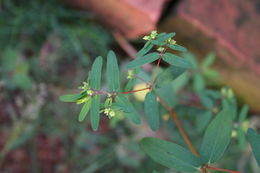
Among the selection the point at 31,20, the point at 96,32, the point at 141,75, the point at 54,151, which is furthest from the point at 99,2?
the point at 54,151

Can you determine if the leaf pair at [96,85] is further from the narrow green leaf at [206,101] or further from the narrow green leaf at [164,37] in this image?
the narrow green leaf at [206,101]

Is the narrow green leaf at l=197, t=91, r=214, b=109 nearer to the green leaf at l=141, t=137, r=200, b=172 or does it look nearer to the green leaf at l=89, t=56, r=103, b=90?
the green leaf at l=141, t=137, r=200, b=172

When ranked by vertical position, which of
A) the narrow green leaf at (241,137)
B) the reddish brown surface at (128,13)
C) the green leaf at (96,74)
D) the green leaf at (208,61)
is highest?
the reddish brown surface at (128,13)

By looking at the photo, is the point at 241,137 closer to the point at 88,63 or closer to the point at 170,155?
the point at 170,155

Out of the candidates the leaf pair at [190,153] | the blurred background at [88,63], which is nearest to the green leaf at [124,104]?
the leaf pair at [190,153]

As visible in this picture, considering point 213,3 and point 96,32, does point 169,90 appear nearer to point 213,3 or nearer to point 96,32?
point 213,3

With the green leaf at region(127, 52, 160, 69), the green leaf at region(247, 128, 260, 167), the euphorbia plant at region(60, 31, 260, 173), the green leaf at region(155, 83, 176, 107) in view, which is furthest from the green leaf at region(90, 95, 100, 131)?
the green leaf at region(155, 83, 176, 107)
